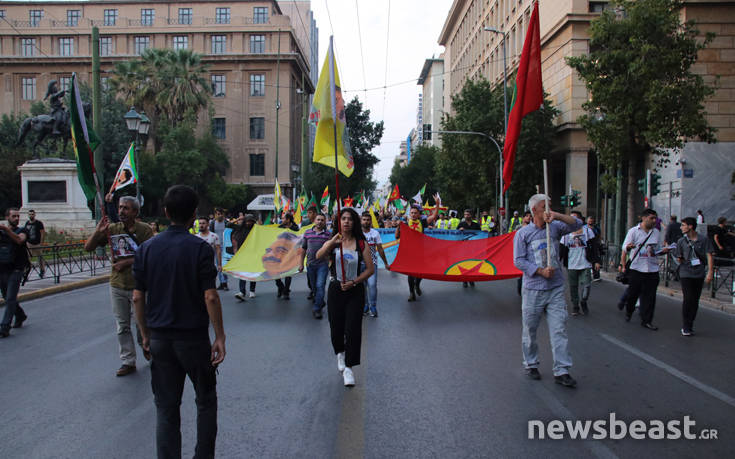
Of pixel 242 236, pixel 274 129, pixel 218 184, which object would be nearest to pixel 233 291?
pixel 242 236

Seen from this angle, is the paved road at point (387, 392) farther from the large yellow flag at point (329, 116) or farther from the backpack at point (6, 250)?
the large yellow flag at point (329, 116)

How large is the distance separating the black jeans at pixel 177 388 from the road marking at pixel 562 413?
2.59 meters

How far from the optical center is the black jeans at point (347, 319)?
5.56 meters

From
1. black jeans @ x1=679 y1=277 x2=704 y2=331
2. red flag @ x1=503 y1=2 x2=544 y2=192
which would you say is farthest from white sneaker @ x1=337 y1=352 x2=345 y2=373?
black jeans @ x1=679 y1=277 x2=704 y2=331

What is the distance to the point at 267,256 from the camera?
11.7 metres

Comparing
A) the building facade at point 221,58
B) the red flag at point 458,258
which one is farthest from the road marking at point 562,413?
the building facade at point 221,58

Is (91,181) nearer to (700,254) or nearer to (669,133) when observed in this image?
(700,254)

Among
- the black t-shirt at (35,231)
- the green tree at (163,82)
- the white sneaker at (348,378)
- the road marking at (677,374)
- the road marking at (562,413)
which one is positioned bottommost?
the road marking at (677,374)

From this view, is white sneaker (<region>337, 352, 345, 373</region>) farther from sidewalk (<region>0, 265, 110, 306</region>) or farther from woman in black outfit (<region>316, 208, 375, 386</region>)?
sidewalk (<region>0, 265, 110, 306</region>)

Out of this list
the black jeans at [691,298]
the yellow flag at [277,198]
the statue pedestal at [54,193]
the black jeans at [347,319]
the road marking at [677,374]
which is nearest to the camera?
the road marking at [677,374]

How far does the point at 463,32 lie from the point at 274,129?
26.0 m

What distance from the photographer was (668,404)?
16.2 feet

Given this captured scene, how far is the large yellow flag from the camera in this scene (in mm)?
5969

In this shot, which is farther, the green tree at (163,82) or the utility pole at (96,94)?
the green tree at (163,82)
